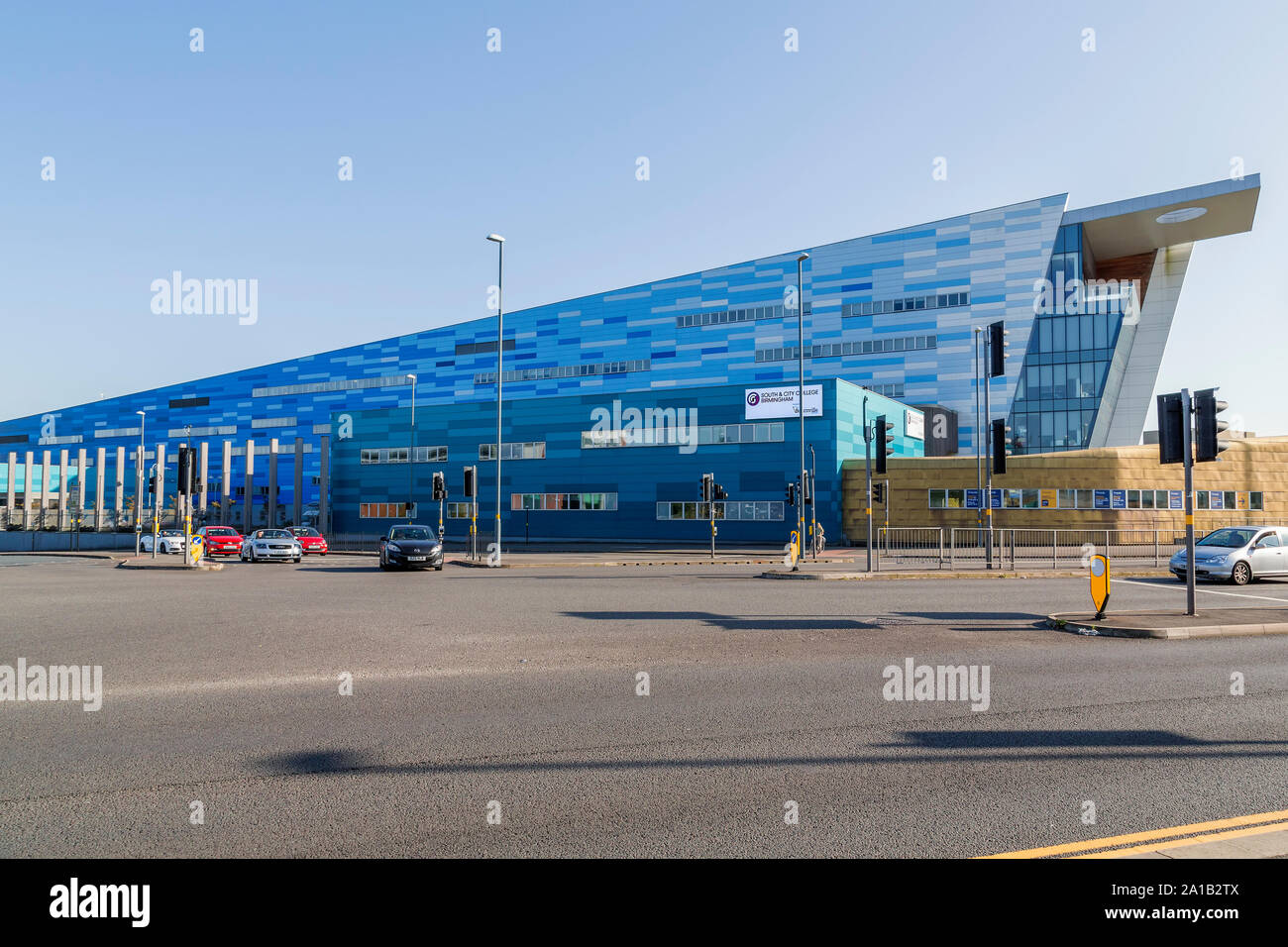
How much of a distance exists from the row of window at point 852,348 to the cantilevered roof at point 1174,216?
14.1m

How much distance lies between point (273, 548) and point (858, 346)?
51.8 metres

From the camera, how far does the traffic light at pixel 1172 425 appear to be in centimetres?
1403

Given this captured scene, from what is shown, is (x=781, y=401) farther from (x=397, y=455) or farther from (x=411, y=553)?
(x=411, y=553)

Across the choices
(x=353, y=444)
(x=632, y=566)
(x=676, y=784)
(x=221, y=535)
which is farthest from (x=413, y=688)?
(x=353, y=444)

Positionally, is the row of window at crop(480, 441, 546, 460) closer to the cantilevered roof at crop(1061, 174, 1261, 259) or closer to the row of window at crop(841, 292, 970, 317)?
the row of window at crop(841, 292, 970, 317)

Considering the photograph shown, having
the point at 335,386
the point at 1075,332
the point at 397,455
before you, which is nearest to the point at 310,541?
the point at 397,455

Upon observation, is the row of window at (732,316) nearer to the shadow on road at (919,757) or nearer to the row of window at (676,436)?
the row of window at (676,436)

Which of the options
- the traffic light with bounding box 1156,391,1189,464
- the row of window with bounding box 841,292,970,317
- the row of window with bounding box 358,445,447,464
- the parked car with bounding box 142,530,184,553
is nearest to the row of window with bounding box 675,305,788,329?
the row of window with bounding box 841,292,970,317

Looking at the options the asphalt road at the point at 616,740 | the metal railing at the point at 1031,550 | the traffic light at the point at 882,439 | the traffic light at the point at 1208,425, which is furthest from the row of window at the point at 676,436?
the asphalt road at the point at 616,740

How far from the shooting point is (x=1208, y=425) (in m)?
13.8

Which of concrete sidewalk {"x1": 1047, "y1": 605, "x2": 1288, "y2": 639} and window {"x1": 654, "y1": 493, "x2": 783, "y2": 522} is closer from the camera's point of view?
concrete sidewalk {"x1": 1047, "y1": 605, "x2": 1288, "y2": 639}

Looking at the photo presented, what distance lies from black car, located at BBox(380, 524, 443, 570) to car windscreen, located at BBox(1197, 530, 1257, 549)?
22716mm

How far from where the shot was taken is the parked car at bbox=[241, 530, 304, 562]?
114 feet

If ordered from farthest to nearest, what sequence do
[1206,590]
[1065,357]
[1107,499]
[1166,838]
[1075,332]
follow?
[1065,357], [1075,332], [1107,499], [1206,590], [1166,838]
